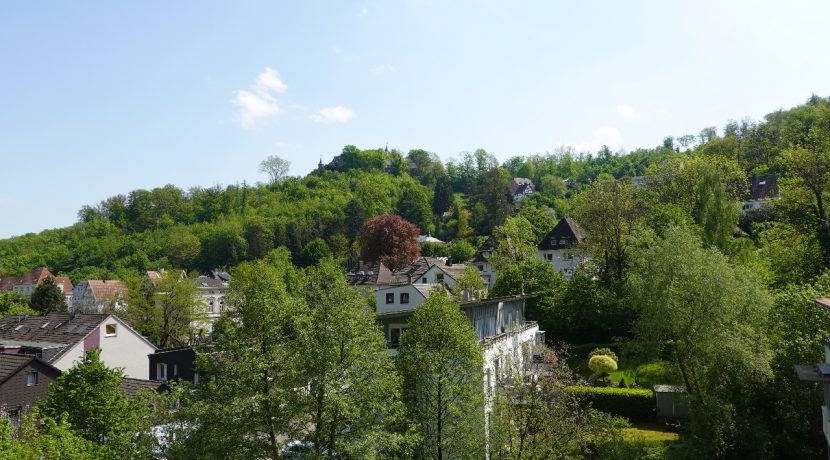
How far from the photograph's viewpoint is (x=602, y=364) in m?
34.5

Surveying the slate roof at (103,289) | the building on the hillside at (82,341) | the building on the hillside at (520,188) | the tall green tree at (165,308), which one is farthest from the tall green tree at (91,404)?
the building on the hillside at (520,188)

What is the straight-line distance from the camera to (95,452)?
703 inches

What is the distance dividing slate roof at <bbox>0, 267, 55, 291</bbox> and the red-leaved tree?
58.8m

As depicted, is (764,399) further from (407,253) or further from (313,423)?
(407,253)

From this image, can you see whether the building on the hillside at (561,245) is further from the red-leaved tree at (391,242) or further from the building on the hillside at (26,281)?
the building on the hillside at (26,281)

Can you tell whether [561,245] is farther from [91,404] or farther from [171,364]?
[91,404]

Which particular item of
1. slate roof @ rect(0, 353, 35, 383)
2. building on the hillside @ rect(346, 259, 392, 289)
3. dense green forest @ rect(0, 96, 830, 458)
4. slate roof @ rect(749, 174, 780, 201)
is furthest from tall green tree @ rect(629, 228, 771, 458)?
slate roof @ rect(749, 174, 780, 201)

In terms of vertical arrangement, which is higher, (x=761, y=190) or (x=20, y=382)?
(x=761, y=190)

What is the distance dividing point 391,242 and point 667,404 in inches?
2276

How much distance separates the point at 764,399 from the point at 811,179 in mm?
21305

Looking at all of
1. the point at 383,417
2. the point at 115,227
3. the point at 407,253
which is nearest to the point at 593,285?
the point at 383,417

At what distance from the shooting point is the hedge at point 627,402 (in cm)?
2919

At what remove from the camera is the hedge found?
29.2 m

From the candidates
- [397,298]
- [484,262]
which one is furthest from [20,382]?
[484,262]
